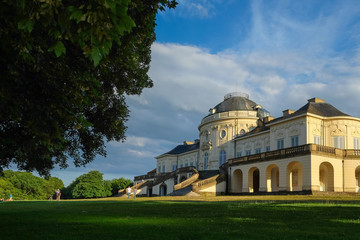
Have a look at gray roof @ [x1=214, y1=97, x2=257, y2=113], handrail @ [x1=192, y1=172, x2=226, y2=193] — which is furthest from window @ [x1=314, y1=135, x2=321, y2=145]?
gray roof @ [x1=214, y1=97, x2=257, y2=113]

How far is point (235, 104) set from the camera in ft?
186

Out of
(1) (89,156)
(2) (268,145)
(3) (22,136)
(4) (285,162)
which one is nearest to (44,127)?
(3) (22,136)

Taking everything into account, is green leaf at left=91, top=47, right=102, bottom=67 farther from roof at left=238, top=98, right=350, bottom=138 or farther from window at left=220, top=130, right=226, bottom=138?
window at left=220, top=130, right=226, bottom=138

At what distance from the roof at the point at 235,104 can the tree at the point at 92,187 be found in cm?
3897

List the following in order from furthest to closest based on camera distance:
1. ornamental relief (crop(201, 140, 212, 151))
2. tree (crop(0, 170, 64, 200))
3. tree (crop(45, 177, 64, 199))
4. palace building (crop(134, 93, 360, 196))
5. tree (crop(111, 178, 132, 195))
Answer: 1. tree (crop(45, 177, 64, 199))
2. tree (crop(111, 178, 132, 195))
3. tree (crop(0, 170, 64, 200))
4. ornamental relief (crop(201, 140, 212, 151))
5. palace building (crop(134, 93, 360, 196))

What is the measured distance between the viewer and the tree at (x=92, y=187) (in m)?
81.4

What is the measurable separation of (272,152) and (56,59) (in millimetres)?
33556

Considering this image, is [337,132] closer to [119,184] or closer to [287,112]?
[287,112]

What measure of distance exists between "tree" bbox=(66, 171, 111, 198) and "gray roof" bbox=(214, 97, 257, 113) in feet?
129

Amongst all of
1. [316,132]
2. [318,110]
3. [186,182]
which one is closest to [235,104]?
[186,182]

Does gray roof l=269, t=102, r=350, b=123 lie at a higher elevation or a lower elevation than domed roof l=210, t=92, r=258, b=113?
lower

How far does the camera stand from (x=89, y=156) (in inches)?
577

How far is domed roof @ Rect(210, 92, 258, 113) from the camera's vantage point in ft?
184

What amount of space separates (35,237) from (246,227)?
540 centimetres
